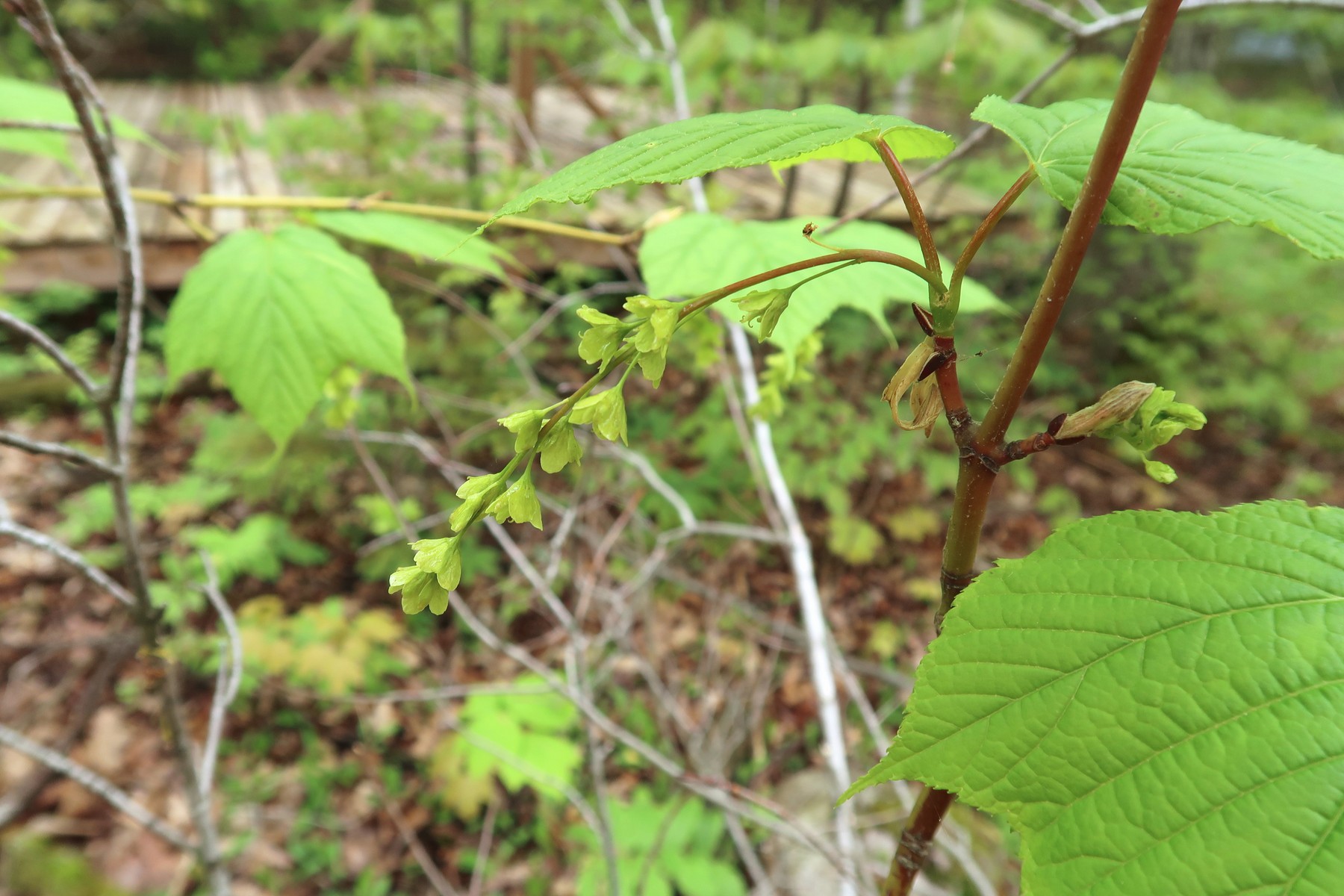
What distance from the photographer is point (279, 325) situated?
120cm

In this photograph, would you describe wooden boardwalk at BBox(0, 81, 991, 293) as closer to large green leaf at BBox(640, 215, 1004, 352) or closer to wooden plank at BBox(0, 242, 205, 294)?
wooden plank at BBox(0, 242, 205, 294)

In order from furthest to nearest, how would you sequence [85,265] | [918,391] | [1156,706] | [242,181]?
[242,181], [85,265], [918,391], [1156,706]

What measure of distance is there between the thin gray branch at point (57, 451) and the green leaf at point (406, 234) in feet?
1.84

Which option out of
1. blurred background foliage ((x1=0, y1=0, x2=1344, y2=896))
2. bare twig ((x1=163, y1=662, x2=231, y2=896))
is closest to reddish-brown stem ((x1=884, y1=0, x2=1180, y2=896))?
blurred background foliage ((x1=0, y1=0, x2=1344, y2=896))

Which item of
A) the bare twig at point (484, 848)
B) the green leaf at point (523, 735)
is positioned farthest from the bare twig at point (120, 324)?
the bare twig at point (484, 848)

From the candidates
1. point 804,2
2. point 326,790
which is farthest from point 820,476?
point 804,2

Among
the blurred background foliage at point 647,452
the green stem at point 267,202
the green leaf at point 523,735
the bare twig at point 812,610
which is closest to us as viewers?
the green stem at point 267,202

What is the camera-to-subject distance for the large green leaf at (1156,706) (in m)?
0.36

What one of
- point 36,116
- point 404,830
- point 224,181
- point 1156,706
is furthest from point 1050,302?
point 224,181

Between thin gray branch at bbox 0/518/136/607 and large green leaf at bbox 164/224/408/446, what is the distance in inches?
12.6

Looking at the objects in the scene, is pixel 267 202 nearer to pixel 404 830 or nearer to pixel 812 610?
pixel 812 610

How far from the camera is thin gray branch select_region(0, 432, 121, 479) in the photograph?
88 cm

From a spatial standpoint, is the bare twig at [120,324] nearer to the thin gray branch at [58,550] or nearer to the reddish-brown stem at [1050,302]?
the thin gray branch at [58,550]

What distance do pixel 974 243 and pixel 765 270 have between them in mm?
766
